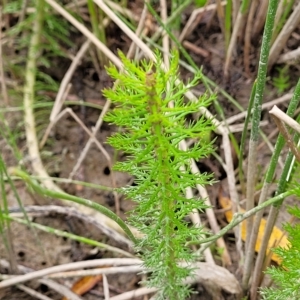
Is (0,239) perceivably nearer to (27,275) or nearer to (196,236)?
(27,275)

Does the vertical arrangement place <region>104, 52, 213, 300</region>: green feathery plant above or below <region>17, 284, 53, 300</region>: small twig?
above

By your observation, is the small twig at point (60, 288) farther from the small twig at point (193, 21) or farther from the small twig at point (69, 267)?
the small twig at point (193, 21)

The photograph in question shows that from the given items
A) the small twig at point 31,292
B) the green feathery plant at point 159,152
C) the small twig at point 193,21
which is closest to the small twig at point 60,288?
the small twig at point 31,292

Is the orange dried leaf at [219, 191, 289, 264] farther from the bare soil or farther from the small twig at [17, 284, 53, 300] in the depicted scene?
the small twig at [17, 284, 53, 300]

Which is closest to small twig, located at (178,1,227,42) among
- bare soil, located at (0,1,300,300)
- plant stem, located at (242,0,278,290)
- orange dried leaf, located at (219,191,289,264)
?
bare soil, located at (0,1,300,300)

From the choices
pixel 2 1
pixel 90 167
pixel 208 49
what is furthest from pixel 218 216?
pixel 2 1

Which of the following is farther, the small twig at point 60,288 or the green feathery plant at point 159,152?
the small twig at point 60,288

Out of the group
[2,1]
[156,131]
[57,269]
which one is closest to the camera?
[156,131]

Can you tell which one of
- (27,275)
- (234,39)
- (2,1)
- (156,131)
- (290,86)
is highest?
(2,1)
